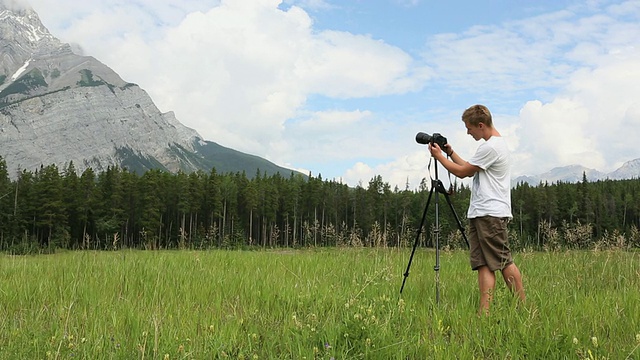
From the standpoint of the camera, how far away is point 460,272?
8031 mm

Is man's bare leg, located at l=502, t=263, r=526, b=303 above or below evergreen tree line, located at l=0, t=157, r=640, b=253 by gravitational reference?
below

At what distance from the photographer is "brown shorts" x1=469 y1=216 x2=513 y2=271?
4.91 meters

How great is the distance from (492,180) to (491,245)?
32.3 inches

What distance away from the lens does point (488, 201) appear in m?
5.11

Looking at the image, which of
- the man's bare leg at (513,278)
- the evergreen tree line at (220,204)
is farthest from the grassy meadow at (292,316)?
the evergreen tree line at (220,204)

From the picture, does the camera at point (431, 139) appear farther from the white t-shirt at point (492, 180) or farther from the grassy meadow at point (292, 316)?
the grassy meadow at point (292, 316)

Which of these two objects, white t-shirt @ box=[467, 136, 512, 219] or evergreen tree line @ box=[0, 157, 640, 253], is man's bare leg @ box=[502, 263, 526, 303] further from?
evergreen tree line @ box=[0, 157, 640, 253]

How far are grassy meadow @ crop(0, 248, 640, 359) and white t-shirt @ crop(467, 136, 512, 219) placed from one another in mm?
1001

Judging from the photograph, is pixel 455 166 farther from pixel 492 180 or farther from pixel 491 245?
pixel 491 245

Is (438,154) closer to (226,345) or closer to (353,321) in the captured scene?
(353,321)

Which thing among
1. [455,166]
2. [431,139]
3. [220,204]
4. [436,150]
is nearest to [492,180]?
[455,166]

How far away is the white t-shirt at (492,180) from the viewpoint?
5.07 metres

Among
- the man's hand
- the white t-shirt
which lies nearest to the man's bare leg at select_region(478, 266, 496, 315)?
the white t-shirt

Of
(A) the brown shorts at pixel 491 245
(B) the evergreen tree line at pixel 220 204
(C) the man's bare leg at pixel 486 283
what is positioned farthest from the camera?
(B) the evergreen tree line at pixel 220 204
